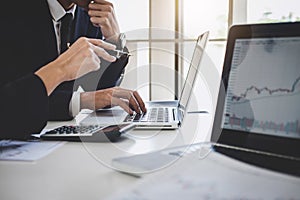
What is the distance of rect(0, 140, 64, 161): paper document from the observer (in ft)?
2.43

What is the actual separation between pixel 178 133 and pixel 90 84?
85cm

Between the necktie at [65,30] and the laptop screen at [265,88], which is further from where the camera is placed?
the necktie at [65,30]

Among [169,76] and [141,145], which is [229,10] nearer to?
[169,76]

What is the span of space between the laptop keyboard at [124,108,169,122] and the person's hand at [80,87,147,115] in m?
0.03

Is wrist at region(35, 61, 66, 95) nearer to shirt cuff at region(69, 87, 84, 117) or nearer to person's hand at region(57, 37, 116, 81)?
person's hand at region(57, 37, 116, 81)

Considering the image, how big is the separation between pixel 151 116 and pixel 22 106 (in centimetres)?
46

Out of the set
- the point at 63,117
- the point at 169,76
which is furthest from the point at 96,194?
the point at 169,76

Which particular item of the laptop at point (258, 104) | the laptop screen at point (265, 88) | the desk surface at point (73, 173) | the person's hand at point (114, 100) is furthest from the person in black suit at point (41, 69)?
the laptop screen at point (265, 88)

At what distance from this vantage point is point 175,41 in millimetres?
3141

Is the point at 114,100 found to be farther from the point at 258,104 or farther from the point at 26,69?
the point at 258,104

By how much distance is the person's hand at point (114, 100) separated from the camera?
1288 millimetres

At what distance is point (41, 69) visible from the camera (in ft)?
3.19

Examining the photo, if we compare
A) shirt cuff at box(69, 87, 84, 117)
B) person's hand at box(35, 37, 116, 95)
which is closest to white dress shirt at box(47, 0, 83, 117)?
shirt cuff at box(69, 87, 84, 117)

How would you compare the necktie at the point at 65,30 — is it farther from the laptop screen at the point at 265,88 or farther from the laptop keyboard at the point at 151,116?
the laptop screen at the point at 265,88
